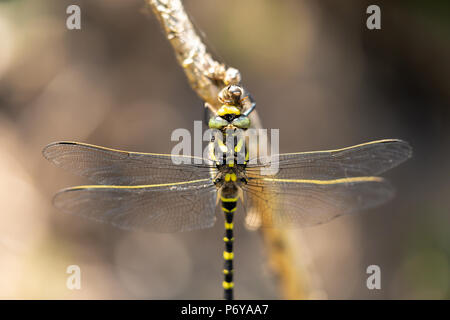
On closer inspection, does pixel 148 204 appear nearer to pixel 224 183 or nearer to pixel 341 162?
pixel 224 183

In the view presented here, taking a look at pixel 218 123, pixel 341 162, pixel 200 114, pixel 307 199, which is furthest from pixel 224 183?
pixel 200 114

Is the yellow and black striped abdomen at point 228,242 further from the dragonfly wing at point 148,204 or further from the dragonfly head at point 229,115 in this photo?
the dragonfly head at point 229,115

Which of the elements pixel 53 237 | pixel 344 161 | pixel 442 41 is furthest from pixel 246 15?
pixel 53 237

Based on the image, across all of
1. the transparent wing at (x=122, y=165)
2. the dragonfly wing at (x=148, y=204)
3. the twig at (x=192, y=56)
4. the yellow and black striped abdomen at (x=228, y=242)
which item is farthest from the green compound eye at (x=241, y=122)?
the yellow and black striped abdomen at (x=228, y=242)
